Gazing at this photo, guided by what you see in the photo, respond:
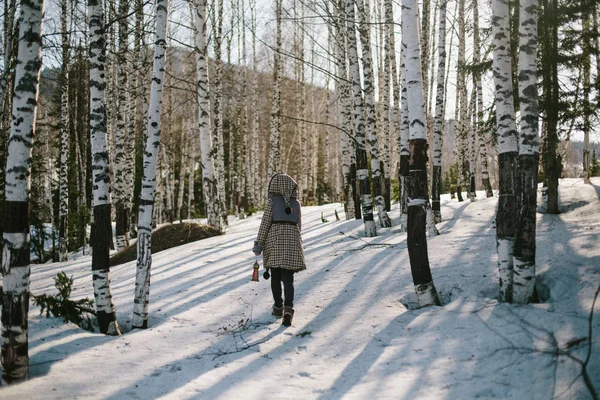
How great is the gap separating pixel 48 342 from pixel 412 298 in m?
4.57

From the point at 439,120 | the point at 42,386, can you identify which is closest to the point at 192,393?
the point at 42,386

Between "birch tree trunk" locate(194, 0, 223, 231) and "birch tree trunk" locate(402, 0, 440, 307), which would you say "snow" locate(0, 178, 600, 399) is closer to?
"birch tree trunk" locate(402, 0, 440, 307)

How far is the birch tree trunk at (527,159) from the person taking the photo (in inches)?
193

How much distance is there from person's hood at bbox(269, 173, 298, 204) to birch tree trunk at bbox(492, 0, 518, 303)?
→ 2741 mm

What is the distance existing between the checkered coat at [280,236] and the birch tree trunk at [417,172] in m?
1.52

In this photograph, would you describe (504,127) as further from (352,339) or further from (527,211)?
(352,339)

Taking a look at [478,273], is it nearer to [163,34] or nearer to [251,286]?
[251,286]

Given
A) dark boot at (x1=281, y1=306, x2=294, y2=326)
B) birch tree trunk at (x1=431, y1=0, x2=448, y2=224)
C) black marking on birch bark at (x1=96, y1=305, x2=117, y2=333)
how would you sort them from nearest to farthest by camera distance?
1. black marking on birch bark at (x1=96, y1=305, x2=117, y2=333)
2. dark boot at (x1=281, y1=306, x2=294, y2=326)
3. birch tree trunk at (x1=431, y1=0, x2=448, y2=224)

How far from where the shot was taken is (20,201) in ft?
12.5

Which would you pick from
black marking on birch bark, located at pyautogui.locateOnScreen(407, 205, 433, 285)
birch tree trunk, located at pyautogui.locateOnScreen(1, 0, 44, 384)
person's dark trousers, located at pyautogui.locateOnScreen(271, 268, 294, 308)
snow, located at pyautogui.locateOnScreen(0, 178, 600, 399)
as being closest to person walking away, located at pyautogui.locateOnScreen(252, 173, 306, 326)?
person's dark trousers, located at pyautogui.locateOnScreen(271, 268, 294, 308)

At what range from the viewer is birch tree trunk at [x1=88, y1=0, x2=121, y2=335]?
202 inches

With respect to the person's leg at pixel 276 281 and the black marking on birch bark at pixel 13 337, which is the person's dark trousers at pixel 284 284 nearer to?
the person's leg at pixel 276 281

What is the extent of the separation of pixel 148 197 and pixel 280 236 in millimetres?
1867

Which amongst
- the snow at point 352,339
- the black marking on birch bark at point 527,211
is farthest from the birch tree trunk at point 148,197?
the black marking on birch bark at point 527,211
